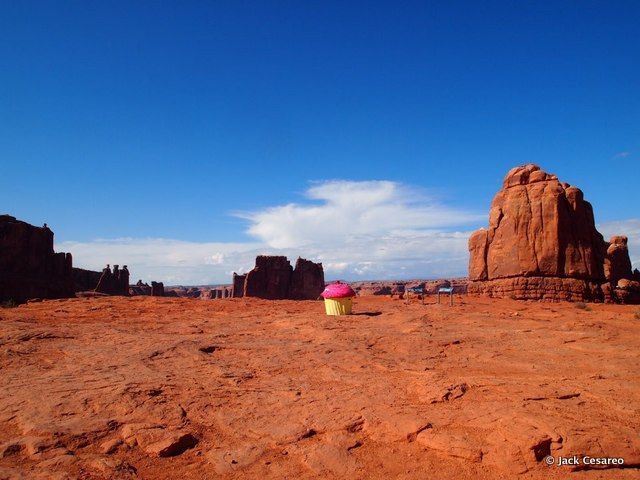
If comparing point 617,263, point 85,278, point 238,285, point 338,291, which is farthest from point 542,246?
point 85,278

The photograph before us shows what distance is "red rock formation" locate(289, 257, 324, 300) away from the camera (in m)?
55.2

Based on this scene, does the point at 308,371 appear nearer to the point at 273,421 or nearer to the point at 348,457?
the point at 273,421

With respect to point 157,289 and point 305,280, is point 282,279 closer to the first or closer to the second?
point 305,280

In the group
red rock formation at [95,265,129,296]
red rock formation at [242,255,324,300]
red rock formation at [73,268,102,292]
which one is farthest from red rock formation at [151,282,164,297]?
red rock formation at [242,255,324,300]

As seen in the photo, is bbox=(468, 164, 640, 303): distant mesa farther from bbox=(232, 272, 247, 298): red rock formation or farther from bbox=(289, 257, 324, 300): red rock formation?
bbox=(232, 272, 247, 298): red rock formation

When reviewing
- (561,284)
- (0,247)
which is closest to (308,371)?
(561,284)

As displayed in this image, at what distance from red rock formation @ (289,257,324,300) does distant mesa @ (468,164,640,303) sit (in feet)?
97.4

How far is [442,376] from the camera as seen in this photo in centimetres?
669

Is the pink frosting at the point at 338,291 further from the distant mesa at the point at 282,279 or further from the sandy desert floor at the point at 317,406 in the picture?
the distant mesa at the point at 282,279

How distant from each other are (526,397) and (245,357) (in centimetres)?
489

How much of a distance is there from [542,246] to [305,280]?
34.6 m

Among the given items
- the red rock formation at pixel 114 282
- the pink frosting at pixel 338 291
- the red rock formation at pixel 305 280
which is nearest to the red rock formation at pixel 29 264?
the red rock formation at pixel 114 282

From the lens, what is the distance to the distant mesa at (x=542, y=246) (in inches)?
972

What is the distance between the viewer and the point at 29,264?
36.8 metres
